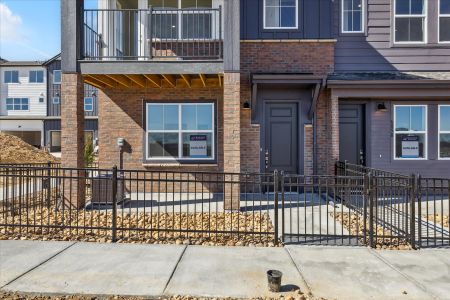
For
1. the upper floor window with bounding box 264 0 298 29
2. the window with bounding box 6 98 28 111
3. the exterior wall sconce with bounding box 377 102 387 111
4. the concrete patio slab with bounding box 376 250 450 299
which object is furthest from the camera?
the window with bounding box 6 98 28 111

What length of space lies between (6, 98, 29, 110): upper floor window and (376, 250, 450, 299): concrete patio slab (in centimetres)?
3671

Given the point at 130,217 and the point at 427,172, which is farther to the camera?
the point at 427,172

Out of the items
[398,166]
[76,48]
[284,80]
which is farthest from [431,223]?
[76,48]

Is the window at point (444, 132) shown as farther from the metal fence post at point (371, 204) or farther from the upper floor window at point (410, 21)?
the metal fence post at point (371, 204)

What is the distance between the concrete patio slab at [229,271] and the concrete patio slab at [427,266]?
4.98 ft

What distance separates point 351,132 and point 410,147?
5.83 feet

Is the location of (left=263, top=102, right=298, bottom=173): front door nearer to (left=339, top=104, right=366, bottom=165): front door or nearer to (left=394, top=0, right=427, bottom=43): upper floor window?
(left=339, top=104, right=366, bottom=165): front door

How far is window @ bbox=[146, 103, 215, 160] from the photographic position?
980cm

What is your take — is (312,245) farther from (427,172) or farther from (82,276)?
(427,172)

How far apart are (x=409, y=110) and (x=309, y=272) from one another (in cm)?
751

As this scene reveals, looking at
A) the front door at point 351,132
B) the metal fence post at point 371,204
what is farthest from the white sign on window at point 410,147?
the metal fence post at point 371,204

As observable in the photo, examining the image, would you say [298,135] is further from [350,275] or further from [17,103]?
[17,103]

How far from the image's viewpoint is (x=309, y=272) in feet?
14.1

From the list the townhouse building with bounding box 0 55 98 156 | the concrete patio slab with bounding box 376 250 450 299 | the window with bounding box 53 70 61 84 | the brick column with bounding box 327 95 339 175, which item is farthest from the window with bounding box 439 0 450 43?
the window with bounding box 53 70 61 84
